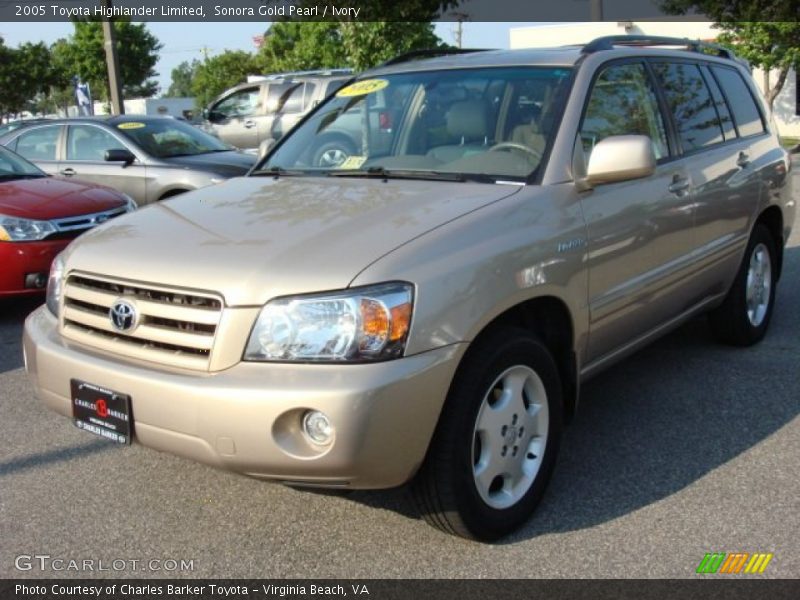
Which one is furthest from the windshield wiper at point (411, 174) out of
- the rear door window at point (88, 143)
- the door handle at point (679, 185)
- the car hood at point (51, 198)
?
the rear door window at point (88, 143)

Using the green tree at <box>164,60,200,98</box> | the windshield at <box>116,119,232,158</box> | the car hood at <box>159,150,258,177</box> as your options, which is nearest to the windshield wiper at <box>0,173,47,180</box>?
the car hood at <box>159,150,258,177</box>

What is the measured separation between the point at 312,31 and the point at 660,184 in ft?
111

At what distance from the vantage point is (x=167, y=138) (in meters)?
9.81

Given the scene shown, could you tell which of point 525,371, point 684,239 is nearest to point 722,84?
point 684,239

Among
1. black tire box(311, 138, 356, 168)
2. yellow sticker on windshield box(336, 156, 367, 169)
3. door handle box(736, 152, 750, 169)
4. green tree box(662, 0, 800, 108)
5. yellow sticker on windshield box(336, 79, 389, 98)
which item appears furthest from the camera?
green tree box(662, 0, 800, 108)

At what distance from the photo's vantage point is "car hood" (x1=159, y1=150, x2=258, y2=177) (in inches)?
360

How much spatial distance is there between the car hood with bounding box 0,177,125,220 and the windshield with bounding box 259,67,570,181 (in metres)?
2.99

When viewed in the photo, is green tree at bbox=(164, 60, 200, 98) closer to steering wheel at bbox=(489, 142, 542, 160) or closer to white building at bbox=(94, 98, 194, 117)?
white building at bbox=(94, 98, 194, 117)

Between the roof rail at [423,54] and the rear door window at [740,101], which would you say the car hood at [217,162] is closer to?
the roof rail at [423,54]

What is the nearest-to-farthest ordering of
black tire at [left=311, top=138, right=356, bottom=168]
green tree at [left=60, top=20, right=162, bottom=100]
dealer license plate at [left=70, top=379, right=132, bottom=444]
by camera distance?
dealer license plate at [left=70, top=379, right=132, bottom=444], black tire at [left=311, top=138, right=356, bottom=168], green tree at [left=60, top=20, right=162, bottom=100]

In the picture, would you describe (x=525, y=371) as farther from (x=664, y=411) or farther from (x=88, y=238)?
(x=88, y=238)

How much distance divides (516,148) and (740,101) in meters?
2.32

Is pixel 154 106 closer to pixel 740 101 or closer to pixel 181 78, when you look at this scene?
pixel 740 101

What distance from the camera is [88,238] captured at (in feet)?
11.4
